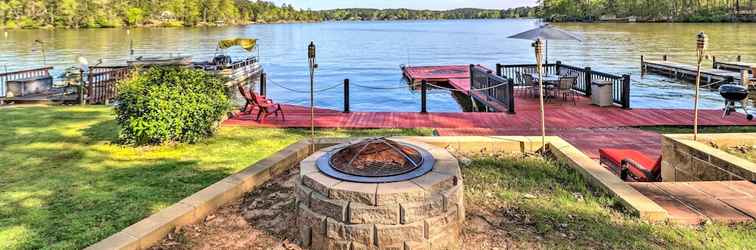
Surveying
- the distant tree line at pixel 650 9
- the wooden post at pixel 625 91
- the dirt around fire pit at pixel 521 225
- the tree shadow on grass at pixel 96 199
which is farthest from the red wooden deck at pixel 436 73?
the distant tree line at pixel 650 9

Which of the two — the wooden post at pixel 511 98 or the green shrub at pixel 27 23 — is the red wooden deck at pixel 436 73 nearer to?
the wooden post at pixel 511 98

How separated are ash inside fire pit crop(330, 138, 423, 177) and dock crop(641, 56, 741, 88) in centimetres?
1793

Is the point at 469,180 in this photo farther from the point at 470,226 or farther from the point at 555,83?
the point at 555,83

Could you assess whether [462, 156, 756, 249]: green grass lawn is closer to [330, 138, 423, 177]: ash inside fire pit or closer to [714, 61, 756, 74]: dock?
[330, 138, 423, 177]: ash inside fire pit

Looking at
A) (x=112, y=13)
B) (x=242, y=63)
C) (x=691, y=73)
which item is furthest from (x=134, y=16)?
(x=691, y=73)

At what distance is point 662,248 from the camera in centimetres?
349

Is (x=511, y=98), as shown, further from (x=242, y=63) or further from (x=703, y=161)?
(x=242, y=63)

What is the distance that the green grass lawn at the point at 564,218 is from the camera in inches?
142

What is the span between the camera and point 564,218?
4.08 metres

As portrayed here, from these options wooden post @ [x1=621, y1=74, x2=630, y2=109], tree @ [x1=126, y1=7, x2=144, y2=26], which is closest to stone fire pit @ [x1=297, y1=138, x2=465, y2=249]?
wooden post @ [x1=621, y1=74, x2=630, y2=109]

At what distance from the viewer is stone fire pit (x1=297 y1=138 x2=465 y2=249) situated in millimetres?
3348

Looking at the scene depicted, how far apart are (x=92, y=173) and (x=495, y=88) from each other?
945 centimetres

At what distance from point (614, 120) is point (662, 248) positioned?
6998 millimetres

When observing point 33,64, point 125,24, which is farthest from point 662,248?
point 125,24
